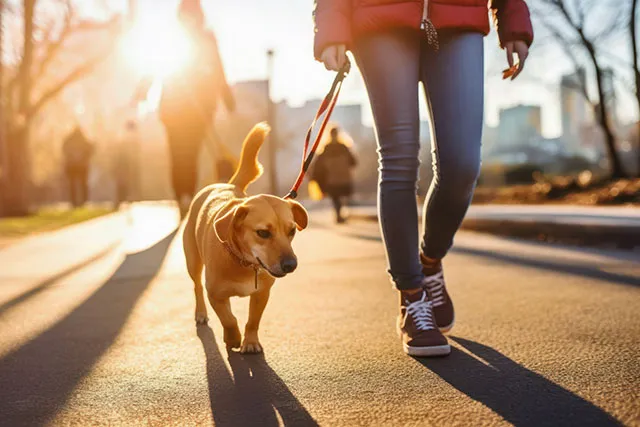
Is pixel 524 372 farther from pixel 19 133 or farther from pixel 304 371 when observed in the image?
pixel 19 133

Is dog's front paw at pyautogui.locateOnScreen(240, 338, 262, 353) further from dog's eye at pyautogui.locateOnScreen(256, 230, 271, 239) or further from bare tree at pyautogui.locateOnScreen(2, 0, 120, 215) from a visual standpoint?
bare tree at pyautogui.locateOnScreen(2, 0, 120, 215)

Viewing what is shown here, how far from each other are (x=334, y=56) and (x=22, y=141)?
17.6 metres

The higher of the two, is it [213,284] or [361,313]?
[213,284]

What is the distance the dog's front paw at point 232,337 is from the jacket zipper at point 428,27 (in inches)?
56.6

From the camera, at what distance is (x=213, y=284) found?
9.21 feet

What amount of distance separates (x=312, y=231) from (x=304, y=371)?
7.76m

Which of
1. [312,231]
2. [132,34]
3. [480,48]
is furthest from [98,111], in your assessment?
[480,48]

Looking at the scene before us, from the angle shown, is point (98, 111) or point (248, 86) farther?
point (248, 86)

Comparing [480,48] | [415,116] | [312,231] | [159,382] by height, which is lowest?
[312,231]

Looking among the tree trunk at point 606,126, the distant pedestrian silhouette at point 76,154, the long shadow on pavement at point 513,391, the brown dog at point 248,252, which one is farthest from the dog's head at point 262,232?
Answer: the distant pedestrian silhouette at point 76,154

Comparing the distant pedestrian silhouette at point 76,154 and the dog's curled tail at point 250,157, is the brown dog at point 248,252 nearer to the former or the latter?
the dog's curled tail at point 250,157

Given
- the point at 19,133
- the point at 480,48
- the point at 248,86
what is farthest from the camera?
the point at 248,86

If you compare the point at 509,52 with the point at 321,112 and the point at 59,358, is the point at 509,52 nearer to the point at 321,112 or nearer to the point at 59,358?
the point at 321,112

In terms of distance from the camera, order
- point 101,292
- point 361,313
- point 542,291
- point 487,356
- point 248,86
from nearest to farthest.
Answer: point 487,356 < point 361,313 < point 542,291 < point 101,292 < point 248,86
